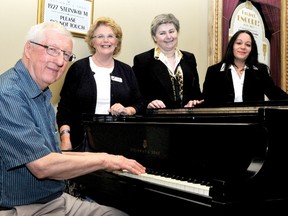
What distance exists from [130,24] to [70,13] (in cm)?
59

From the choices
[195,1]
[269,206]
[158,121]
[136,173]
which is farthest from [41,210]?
[195,1]

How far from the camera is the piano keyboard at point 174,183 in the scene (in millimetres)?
1583

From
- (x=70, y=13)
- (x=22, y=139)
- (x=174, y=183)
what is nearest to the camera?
(x=22, y=139)

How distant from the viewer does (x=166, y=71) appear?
318 cm

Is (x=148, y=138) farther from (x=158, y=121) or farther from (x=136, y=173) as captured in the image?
(x=136, y=173)

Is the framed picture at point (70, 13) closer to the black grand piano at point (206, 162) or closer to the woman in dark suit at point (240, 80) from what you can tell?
the woman in dark suit at point (240, 80)

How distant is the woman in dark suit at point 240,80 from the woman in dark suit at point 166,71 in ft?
0.49

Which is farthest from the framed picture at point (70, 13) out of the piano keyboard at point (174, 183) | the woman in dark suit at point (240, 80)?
the piano keyboard at point (174, 183)

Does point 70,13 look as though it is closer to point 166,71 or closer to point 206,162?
point 166,71

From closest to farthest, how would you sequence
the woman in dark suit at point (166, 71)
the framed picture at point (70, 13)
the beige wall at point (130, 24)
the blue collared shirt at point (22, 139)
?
the blue collared shirt at point (22, 139) < the beige wall at point (130, 24) < the framed picture at point (70, 13) < the woman in dark suit at point (166, 71)

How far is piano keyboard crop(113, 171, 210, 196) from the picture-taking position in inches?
62.3

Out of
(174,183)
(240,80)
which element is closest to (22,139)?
(174,183)

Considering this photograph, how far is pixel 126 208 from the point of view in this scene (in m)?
2.20

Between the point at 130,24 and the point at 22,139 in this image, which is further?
the point at 130,24
